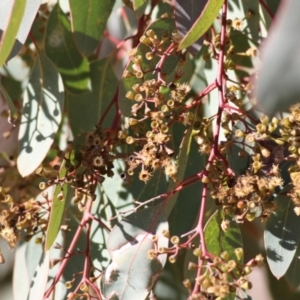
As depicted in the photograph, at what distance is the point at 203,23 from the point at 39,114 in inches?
22.8

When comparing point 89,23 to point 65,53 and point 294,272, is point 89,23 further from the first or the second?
point 294,272

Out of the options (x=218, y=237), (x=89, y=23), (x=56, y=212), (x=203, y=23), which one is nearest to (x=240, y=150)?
(x=218, y=237)

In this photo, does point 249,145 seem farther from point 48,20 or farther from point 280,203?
point 48,20

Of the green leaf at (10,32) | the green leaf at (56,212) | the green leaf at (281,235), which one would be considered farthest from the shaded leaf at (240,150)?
the green leaf at (10,32)

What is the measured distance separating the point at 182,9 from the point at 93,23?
32 cm

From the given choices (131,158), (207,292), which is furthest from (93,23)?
(207,292)

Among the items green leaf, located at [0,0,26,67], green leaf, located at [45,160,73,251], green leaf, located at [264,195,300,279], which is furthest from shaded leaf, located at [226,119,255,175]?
green leaf, located at [0,0,26,67]

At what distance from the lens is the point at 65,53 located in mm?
1858

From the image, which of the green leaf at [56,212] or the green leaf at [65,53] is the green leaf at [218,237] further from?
the green leaf at [65,53]

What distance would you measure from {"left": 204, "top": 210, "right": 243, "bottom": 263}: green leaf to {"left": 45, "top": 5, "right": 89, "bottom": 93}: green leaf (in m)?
0.57

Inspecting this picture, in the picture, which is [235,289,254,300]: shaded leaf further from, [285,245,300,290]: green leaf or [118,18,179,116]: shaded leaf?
[118,18,179,116]: shaded leaf

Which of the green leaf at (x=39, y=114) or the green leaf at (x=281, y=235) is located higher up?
the green leaf at (x=39, y=114)

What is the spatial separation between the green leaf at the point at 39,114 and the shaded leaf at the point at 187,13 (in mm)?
383

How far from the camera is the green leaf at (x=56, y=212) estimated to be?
147cm
